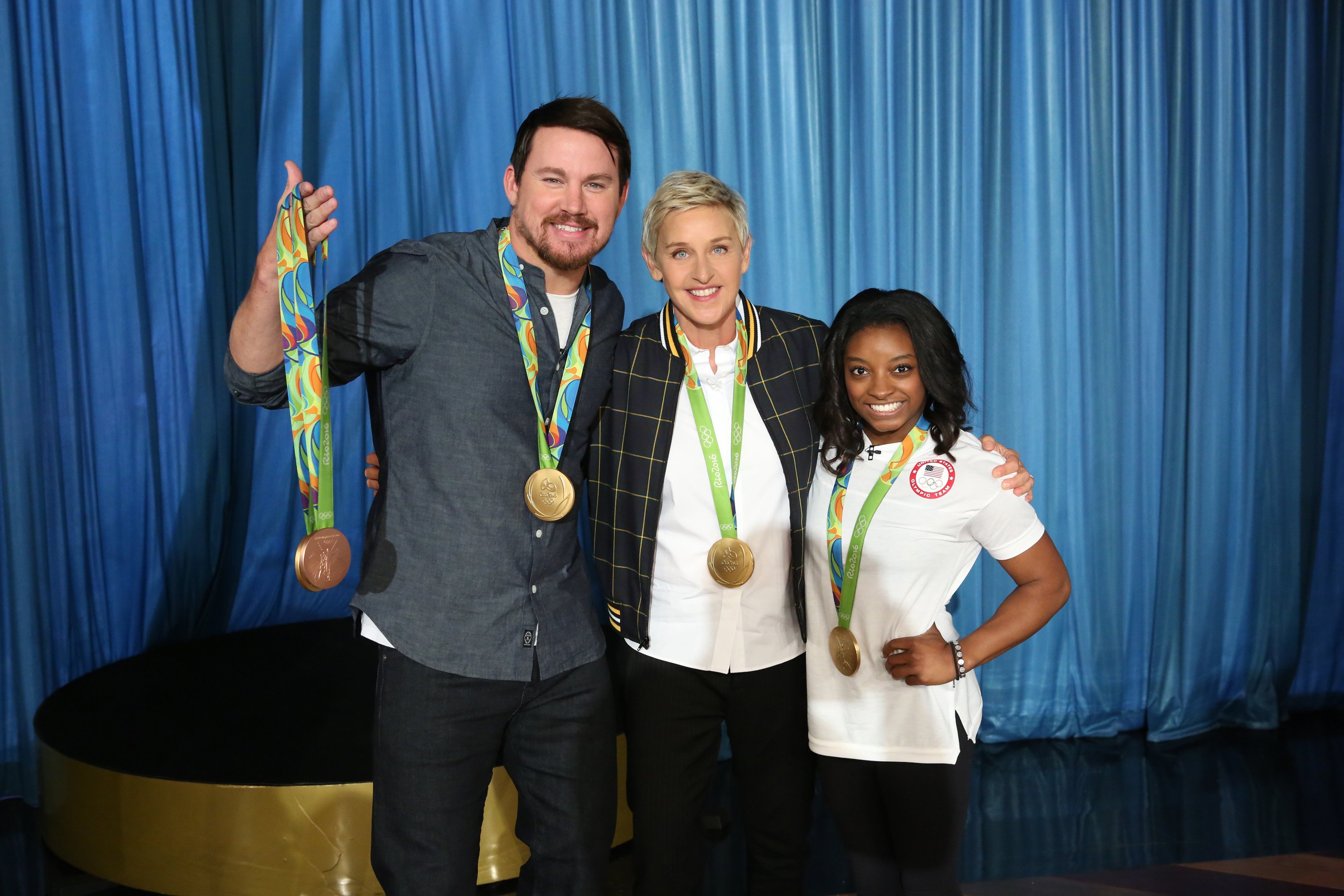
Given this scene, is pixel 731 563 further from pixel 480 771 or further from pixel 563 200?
pixel 563 200

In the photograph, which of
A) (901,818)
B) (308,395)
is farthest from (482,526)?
(901,818)

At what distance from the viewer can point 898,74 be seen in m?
3.63

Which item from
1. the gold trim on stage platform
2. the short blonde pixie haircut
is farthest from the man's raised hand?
the gold trim on stage platform

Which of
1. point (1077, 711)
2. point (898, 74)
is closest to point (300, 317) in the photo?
point (898, 74)

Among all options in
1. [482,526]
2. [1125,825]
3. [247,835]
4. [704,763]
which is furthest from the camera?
[1125,825]

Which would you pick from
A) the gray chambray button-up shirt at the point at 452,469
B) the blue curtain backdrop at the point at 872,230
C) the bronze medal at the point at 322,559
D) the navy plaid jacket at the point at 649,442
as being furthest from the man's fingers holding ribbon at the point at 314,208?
the blue curtain backdrop at the point at 872,230

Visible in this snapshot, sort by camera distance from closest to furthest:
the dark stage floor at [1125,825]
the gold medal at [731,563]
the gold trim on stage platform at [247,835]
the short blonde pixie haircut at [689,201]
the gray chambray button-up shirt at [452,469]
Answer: the gray chambray button-up shirt at [452,469] → the gold medal at [731,563] → the short blonde pixie haircut at [689,201] → the gold trim on stage platform at [247,835] → the dark stage floor at [1125,825]

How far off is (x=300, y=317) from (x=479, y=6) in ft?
8.48

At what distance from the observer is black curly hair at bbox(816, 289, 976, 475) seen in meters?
1.75

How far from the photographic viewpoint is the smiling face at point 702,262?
1.86 m

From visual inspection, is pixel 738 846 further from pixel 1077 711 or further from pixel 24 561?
pixel 24 561

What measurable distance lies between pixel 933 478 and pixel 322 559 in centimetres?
105

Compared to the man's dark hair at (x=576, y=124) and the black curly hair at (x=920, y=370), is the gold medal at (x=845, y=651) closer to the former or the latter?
the black curly hair at (x=920, y=370)

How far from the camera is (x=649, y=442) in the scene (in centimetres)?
187
